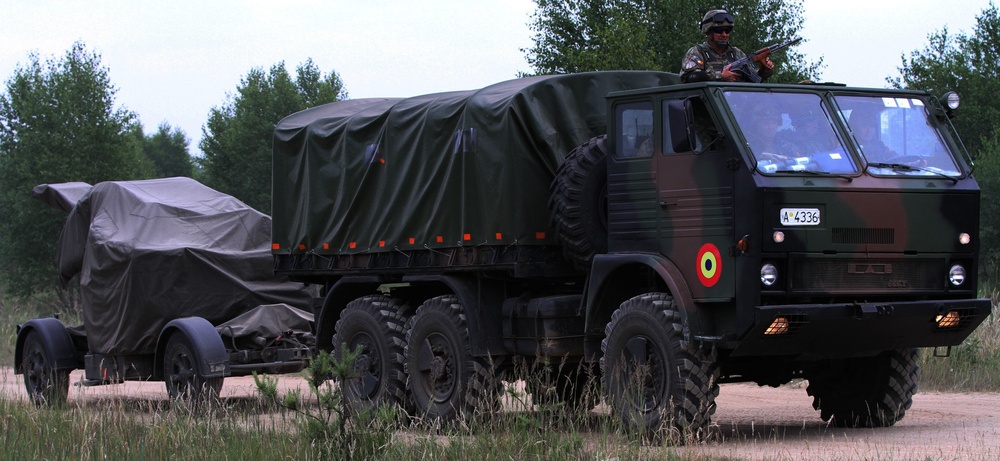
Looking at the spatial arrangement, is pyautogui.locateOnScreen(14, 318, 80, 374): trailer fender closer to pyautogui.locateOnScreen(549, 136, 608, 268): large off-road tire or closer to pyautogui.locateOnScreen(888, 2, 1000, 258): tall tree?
pyautogui.locateOnScreen(549, 136, 608, 268): large off-road tire

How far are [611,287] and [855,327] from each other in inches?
80.7

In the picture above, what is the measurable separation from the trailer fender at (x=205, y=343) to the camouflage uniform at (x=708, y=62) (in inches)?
214

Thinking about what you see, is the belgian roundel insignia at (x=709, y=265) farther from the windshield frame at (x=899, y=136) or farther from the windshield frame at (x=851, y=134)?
the windshield frame at (x=899, y=136)

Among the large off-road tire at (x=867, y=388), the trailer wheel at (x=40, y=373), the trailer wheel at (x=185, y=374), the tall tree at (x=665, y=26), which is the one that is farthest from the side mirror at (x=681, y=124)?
the tall tree at (x=665, y=26)

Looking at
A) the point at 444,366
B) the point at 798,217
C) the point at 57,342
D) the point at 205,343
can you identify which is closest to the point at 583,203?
the point at 798,217

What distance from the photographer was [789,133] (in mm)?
10203

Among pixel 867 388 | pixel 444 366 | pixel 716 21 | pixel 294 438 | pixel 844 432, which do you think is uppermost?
pixel 716 21

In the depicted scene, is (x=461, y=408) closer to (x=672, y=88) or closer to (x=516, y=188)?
(x=516, y=188)

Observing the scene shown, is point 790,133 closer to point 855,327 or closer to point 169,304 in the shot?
point 855,327

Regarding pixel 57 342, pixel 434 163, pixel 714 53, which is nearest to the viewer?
pixel 714 53

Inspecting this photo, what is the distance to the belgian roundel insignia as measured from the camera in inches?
388

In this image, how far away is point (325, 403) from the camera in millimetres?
9555

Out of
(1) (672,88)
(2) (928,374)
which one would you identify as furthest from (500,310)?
(2) (928,374)

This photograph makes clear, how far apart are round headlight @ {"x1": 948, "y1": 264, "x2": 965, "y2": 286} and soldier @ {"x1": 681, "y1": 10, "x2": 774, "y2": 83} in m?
2.29
